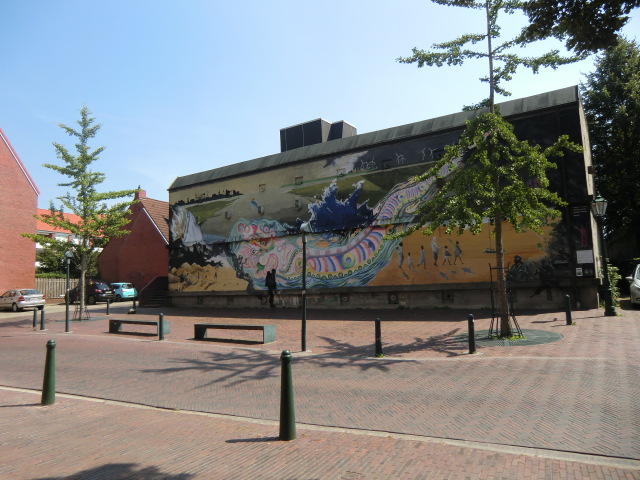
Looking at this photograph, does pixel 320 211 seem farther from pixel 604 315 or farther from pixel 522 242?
pixel 604 315

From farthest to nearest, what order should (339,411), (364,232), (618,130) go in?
(618,130) < (364,232) < (339,411)

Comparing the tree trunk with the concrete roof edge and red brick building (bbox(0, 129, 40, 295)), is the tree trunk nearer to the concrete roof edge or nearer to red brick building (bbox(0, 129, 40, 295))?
the concrete roof edge

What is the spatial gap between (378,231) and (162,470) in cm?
1615

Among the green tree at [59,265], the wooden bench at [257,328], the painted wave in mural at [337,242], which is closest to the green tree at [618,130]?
the painted wave in mural at [337,242]

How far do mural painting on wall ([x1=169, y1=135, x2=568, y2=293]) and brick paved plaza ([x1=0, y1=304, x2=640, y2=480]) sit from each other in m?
5.48

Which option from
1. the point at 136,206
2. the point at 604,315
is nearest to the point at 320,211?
the point at 604,315

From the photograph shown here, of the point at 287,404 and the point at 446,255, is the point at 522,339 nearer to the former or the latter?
the point at 446,255

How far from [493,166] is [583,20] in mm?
6639

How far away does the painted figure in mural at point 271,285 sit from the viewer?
22625 mm

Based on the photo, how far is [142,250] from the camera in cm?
3475

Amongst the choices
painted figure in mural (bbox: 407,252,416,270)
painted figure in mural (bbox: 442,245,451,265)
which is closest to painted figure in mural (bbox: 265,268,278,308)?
painted figure in mural (bbox: 407,252,416,270)

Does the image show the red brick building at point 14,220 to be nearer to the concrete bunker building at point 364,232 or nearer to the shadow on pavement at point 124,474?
the concrete bunker building at point 364,232

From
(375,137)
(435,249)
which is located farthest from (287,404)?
(375,137)

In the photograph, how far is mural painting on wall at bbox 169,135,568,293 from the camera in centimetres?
1734
